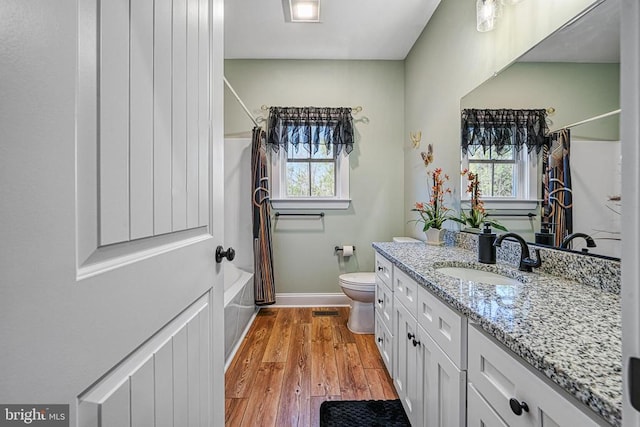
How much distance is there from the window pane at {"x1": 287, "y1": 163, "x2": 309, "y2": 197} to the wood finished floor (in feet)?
4.40

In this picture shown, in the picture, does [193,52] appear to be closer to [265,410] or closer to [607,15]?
[607,15]

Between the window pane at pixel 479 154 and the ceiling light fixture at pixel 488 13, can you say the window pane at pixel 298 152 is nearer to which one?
the window pane at pixel 479 154

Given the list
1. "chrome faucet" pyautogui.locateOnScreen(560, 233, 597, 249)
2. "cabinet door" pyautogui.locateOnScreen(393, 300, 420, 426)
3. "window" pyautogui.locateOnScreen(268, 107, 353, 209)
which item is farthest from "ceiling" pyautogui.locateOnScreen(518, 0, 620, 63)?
"window" pyautogui.locateOnScreen(268, 107, 353, 209)

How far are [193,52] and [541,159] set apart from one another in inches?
58.7

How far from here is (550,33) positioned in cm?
122

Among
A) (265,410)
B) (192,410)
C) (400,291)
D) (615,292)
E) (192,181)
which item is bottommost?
(265,410)

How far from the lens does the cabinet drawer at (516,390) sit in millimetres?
526

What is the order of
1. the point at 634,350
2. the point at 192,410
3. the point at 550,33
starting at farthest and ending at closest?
the point at 550,33
the point at 192,410
the point at 634,350

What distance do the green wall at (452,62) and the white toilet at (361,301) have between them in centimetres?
81

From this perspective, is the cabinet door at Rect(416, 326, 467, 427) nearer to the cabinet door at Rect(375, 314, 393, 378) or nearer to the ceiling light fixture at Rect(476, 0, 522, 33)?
the cabinet door at Rect(375, 314, 393, 378)

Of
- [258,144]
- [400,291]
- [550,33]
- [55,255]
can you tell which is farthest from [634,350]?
[258,144]

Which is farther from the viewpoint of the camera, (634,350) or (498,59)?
(498,59)

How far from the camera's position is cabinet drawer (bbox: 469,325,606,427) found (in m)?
0.53

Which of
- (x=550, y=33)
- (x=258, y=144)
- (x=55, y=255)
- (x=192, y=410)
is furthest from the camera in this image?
(x=258, y=144)
